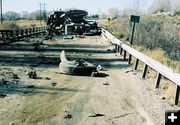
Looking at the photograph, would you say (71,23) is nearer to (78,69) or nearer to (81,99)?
(78,69)

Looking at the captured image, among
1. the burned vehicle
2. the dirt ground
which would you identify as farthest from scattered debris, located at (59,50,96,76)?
the burned vehicle

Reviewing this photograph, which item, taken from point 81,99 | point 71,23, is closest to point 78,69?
point 81,99

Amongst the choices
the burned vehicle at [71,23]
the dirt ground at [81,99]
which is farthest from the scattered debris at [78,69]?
the burned vehicle at [71,23]

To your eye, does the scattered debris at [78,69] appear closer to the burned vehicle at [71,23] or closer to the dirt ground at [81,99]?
the dirt ground at [81,99]

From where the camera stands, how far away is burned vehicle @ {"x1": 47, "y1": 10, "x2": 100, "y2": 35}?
50.6 metres

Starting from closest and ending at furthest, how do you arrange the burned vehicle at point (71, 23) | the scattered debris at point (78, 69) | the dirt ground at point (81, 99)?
the dirt ground at point (81, 99), the scattered debris at point (78, 69), the burned vehicle at point (71, 23)

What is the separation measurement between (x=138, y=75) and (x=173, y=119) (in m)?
12.8

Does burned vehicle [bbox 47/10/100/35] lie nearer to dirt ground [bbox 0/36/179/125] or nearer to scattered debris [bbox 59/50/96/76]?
dirt ground [bbox 0/36/179/125]

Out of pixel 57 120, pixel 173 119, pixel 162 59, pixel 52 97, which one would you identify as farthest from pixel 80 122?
pixel 162 59

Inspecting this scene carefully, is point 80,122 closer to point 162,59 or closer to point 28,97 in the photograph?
point 28,97

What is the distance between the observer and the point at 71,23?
53.6 meters

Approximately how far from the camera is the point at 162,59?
61.0 feet

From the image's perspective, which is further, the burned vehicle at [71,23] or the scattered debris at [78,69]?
the burned vehicle at [71,23]

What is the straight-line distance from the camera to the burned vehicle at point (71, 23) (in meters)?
50.6
